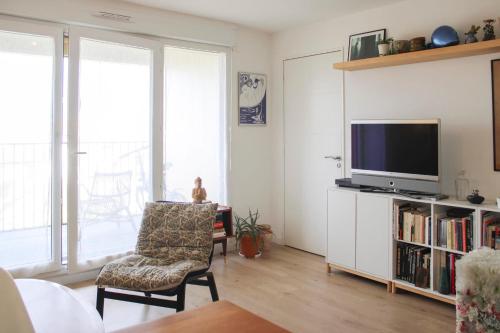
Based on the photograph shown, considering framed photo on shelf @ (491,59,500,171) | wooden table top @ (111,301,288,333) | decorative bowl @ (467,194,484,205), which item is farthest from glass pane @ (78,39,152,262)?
framed photo on shelf @ (491,59,500,171)

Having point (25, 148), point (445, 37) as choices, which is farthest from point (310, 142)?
point (25, 148)

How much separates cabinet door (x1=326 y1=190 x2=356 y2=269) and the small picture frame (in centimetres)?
132

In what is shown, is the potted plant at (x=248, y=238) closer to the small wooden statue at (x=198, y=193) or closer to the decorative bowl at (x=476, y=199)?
the small wooden statue at (x=198, y=193)

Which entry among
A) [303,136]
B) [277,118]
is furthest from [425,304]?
[277,118]

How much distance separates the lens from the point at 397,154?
3633mm

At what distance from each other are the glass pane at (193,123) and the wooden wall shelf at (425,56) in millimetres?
1325

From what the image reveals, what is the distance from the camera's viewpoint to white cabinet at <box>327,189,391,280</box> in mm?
3619

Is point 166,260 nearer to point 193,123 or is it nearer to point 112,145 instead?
point 112,145

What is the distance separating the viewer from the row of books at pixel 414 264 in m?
3.38

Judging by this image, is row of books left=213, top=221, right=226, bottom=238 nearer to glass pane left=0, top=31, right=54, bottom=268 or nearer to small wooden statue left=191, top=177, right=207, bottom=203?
small wooden statue left=191, top=177, right=207, bottom=203

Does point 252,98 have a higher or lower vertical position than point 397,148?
higher

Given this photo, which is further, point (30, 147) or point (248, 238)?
point (248, 238)

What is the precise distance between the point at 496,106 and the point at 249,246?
2.55m

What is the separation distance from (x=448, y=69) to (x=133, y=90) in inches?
107
